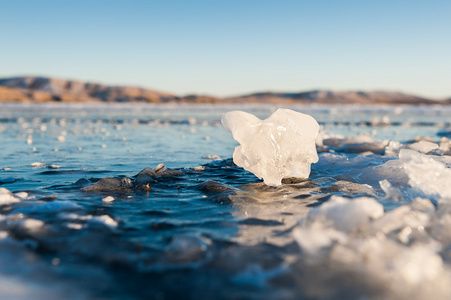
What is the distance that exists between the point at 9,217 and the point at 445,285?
339cm

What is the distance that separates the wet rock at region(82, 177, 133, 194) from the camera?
13.5ft

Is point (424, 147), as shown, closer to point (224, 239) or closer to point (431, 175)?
point (431, 175)

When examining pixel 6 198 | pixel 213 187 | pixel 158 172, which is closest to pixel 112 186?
pixel 158 172

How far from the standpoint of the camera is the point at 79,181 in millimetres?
4504

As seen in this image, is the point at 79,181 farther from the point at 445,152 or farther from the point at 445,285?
the point at 445,152

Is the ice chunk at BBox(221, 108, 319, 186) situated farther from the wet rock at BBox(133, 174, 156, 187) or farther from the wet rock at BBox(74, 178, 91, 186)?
the wet rock at BBox(74, 178, 91, 186)

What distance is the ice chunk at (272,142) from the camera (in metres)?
4.41

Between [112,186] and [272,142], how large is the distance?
2.12 meters

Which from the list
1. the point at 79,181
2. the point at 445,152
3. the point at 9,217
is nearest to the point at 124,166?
the point at 79,181

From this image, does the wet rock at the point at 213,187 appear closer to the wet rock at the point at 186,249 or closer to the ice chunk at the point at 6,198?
the wet rock at the point at 186,249

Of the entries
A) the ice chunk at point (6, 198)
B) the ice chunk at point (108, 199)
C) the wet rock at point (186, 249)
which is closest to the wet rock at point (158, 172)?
the ice chunk at point (108, 199)

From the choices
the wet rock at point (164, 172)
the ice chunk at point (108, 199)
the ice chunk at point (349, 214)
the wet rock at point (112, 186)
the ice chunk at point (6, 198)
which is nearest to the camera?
the ice chunk at point (349, 214)

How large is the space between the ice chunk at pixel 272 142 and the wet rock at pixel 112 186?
4.64 feet

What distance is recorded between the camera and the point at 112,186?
4262 mm
